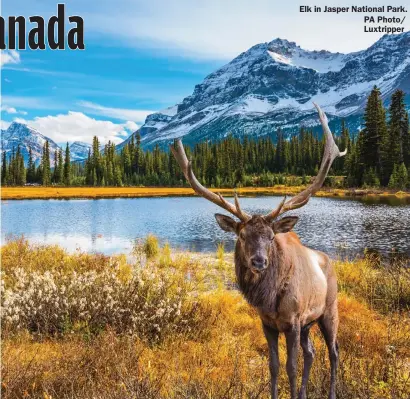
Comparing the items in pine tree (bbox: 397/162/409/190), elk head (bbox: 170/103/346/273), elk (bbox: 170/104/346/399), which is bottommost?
elk (bbox: 170/104/346/399)

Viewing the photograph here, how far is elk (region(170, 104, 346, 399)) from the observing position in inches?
166

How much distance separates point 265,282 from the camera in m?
4.28

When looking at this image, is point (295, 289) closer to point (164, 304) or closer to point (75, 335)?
point (164, 304)

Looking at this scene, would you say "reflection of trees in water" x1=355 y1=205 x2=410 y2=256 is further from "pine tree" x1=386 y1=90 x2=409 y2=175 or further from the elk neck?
"pine tree" x1=386 y1=90 x2=409 y2=175

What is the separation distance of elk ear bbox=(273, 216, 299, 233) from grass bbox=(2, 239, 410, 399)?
4.65 ft

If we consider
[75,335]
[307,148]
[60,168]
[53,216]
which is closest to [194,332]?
[75,335]

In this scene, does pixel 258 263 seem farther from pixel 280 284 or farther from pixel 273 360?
pixel 273 360

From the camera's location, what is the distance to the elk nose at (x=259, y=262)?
3.96 metres

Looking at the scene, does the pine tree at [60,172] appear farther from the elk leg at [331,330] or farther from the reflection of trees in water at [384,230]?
the elk leg at [331,330]

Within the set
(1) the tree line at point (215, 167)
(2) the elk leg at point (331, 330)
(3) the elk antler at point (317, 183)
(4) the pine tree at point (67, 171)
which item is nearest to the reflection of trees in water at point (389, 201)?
(1) the tree line at point (215, 167)

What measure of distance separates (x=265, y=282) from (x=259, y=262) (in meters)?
0.41

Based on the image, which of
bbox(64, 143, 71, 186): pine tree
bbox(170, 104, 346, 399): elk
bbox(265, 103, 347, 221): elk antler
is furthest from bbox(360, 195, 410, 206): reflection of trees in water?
bbox(64, 143, 71, 186): pine tree

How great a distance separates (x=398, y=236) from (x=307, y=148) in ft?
293

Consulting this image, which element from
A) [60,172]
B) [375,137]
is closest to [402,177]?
[375,137]
